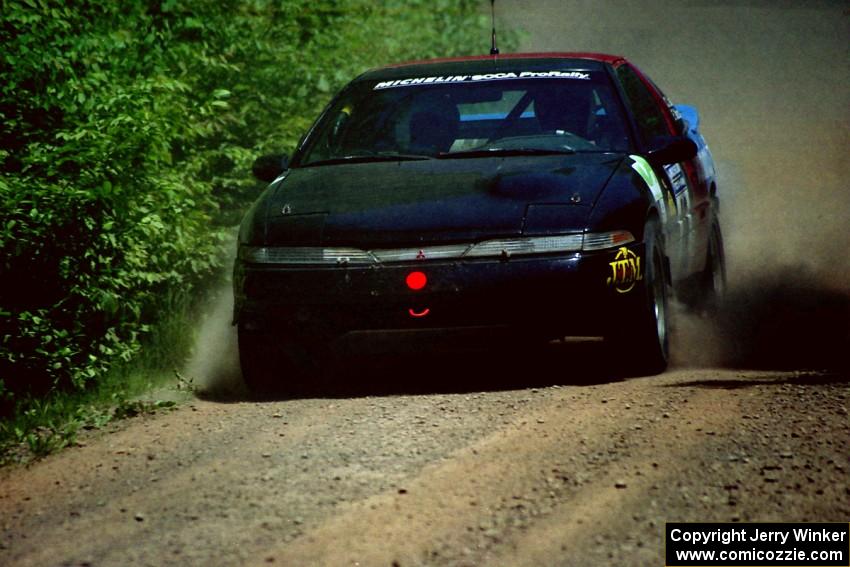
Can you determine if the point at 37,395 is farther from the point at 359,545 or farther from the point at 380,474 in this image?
the point at 359,545

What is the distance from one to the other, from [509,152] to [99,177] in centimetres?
209

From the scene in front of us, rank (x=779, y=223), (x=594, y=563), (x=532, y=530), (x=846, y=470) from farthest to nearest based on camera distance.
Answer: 1. (x=779, y=223)
2. (x=846, y=470)
3. (x=532, y=530)
4. (x=594, y=563)

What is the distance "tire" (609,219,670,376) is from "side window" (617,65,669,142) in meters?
0.99

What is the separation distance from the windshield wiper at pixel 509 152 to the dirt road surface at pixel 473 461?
1.09m

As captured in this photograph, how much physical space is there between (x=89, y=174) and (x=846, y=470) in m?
4.25

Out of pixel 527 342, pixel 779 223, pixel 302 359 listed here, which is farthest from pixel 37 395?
pixel 779 223

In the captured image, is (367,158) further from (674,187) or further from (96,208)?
(674,187)

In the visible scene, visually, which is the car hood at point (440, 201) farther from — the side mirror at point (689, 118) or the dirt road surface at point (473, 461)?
the side mirror at point (689, 118)

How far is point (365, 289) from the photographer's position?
7.15 m

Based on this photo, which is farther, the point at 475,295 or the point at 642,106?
the point at 642,106

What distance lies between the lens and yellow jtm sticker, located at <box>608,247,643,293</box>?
7117mm

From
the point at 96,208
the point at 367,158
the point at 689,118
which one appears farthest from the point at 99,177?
the point at 689,118

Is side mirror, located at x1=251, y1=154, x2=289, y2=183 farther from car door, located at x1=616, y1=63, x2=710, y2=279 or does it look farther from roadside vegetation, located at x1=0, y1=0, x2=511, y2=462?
car door, located at x1=616, y1=63, x2=710, y2=279

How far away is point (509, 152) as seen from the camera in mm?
8008
